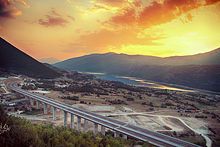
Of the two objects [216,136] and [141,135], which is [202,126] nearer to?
[216,136]

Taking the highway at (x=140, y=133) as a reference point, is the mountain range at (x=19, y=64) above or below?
above

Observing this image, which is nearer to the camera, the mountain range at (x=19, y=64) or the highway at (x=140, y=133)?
the highway at (x=140, y=133)

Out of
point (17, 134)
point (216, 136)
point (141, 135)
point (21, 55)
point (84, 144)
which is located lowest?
point (216, 136)

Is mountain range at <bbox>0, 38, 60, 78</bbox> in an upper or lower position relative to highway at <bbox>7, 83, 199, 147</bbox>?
upper

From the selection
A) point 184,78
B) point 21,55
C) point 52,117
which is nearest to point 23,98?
point 52,117

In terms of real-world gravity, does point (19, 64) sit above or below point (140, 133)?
above

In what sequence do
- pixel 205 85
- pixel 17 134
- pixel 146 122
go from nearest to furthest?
1. pixel 17 134
2. pixel 146 122
3. pixel 205 85

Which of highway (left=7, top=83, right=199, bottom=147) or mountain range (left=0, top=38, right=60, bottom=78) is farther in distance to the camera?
mountain range (left=0, top=38, right=60, bottom=78)

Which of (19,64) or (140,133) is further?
(19,64)
